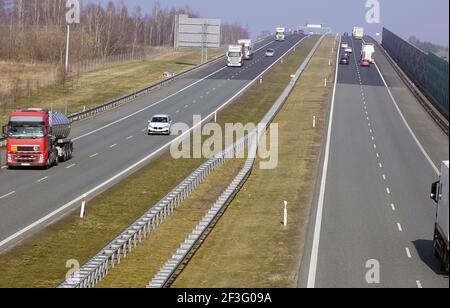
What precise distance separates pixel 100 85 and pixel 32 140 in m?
50.9

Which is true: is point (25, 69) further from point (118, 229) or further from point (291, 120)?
point (118, 229)

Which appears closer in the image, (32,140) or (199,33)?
(32,140)

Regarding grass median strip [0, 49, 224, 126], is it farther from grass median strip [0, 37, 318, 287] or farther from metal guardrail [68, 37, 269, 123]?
grass median strip [0, 37, 318, 287]

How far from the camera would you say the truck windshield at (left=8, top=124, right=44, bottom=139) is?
45.8 m

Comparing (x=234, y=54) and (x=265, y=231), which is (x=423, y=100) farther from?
(x=265, y=231)

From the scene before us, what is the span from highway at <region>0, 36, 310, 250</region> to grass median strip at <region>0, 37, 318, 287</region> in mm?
916

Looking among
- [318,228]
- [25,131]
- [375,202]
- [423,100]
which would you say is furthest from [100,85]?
[318,228]

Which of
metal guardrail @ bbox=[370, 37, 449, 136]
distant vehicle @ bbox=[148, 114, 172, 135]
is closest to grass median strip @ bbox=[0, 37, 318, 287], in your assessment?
distant vehicle @ bbox=[148, 114, 172, 135]

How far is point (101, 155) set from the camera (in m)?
51.6

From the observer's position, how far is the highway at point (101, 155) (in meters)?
35.0

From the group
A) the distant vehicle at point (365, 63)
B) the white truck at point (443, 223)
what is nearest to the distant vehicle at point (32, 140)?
the white truck at point (443, 223)

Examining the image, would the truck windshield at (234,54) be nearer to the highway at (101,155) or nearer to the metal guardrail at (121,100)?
the metal guardrail at (121,100)
